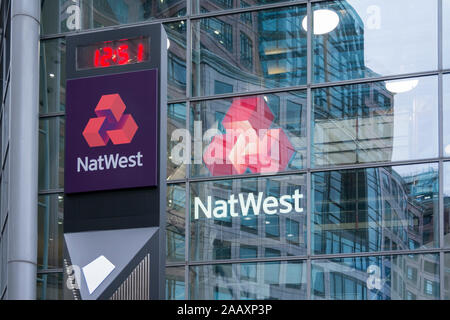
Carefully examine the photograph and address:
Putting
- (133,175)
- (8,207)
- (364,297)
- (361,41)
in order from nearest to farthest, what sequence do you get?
(133,175)
(364,297)
(361,41)
(8,207)

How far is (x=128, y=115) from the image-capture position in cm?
888

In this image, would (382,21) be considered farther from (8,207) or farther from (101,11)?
(8,207)

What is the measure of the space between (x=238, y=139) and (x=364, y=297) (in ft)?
11.5

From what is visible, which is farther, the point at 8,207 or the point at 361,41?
the point at 8,207

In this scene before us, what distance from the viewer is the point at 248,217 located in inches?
571

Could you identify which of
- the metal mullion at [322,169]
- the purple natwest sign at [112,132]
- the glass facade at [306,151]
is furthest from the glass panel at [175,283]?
the purple natwest sign at [112,132]

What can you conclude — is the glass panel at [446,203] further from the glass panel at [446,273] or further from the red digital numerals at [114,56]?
the red digital numerals at [114,56]

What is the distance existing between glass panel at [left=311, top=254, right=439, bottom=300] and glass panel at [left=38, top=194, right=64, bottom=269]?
496cm

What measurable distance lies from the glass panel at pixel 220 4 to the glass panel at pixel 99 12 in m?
0.28

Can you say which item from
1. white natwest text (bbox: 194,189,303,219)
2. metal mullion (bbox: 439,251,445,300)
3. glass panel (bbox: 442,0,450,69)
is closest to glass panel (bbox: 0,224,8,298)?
white natwest text (bbox: 194,189,303,219)

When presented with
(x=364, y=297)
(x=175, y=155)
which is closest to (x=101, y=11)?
(x=175, y=155)

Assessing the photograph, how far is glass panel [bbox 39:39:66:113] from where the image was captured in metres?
16.4

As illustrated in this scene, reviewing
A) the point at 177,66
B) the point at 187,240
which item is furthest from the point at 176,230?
the point at 177,66

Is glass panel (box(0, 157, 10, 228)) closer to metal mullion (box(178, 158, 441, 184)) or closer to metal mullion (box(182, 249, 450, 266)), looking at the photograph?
metal mullion (box(178, 158, 441, 184))
